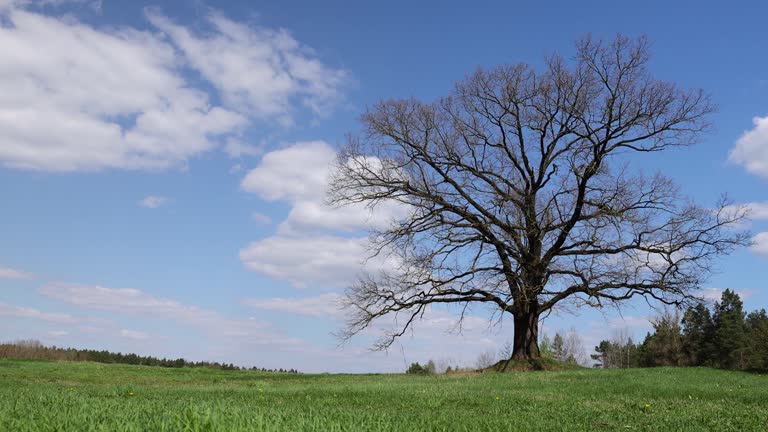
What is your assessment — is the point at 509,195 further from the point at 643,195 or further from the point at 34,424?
the point at 34,424

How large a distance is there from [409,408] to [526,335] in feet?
62.6

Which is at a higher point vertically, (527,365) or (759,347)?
(759,347)

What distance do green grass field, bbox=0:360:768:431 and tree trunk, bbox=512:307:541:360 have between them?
5309mm

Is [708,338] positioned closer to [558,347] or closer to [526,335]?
[558,347]

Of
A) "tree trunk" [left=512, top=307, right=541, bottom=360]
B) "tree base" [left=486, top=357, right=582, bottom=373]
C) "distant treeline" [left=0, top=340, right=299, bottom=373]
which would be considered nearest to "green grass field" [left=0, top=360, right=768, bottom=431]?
"tree base" [left=486, top=357, right=582, bottom=373]

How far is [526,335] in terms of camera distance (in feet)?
92.7

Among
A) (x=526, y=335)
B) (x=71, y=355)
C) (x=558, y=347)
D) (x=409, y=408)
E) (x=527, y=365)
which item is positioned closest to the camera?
(x=409, y=408)

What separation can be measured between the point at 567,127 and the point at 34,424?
2713cm

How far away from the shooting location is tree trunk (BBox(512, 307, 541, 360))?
28.1 metres

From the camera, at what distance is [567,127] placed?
28.6m

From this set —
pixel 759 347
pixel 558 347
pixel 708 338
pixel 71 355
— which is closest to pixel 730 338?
pixel 708 338

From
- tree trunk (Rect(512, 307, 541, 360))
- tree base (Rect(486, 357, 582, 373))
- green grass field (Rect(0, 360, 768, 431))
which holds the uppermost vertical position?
tree trunk (Rect(512, 307, 541, 360))

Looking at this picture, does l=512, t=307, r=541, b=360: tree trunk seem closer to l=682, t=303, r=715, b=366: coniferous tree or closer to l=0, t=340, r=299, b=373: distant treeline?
l=0, t=340, r=299, b=373: distant treeline

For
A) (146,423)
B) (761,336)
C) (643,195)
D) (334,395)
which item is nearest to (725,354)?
(761,336)
